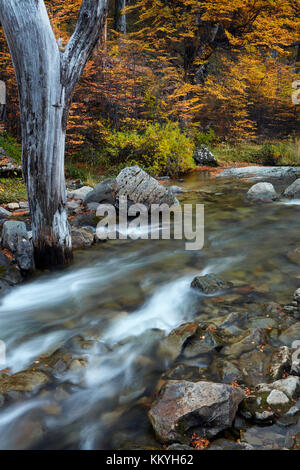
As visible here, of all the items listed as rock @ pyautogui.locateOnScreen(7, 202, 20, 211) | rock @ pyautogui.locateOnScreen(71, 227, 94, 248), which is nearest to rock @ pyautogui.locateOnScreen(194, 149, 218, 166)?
rock @ pyautogui.locateOnScreen(7, 202, 20, 211)

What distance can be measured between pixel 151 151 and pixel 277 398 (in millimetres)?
10490

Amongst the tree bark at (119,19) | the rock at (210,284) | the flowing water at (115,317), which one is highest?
the tree bark at (119,19)

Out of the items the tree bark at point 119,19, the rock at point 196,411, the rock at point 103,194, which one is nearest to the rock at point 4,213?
the rock at point 103,194

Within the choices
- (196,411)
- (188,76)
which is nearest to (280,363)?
(196,411)

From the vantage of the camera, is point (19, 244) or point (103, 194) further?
point (103, 194)

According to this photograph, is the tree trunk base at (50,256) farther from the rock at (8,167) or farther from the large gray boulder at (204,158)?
the large gray boulder at (204,158)

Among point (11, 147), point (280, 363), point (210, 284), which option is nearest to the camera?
point (280, 363)

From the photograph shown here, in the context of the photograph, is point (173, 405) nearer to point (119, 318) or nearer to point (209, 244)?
point (119, 318)

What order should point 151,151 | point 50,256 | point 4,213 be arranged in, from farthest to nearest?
1. point 151,151
2. point 4,213
3. point 50,256

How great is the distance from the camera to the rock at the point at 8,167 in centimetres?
964

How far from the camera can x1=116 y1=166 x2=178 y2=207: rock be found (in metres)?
8.05

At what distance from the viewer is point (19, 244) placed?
193 inches

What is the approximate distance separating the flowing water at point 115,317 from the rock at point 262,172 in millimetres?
5782

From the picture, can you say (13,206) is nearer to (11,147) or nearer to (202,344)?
(11,147)
